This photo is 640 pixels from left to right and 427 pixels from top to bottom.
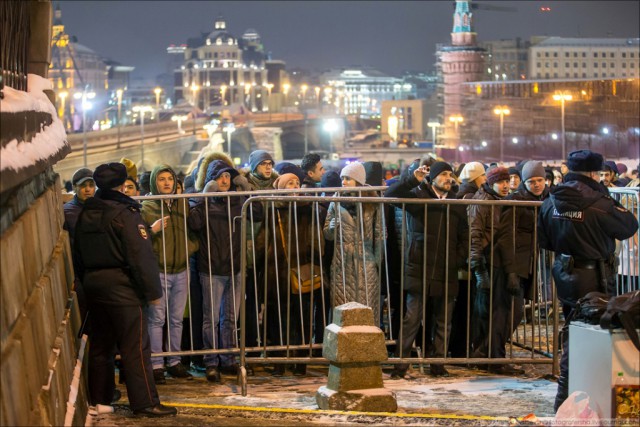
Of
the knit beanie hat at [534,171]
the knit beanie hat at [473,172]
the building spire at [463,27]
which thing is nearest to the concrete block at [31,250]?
the knit beanie hat at [534,171]

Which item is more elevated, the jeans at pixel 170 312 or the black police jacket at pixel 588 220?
the black police jacket at pixel 588 220

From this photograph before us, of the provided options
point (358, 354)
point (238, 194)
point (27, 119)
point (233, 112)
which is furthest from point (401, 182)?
point (233, 112)

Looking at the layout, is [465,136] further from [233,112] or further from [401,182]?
[401,182]

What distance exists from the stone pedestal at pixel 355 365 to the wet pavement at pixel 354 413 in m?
0.24

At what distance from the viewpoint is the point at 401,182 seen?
10.2m

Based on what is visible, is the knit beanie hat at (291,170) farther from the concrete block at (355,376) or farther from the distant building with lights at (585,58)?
the distant building with lights at (585,58)

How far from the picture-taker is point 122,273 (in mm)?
7590

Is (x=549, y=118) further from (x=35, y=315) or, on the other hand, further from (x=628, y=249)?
(x=35, y=315)

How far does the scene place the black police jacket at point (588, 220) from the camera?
26.2 ft

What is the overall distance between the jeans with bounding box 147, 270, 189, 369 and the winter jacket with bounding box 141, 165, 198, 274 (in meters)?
0.09

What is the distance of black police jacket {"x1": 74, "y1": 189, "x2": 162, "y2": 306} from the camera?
24.5 ft

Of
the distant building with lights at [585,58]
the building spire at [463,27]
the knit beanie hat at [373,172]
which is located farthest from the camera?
the distant building with lights at [585,58]

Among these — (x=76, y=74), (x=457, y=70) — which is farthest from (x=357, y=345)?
(x=76, y=74)

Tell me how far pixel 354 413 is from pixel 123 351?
5.17ft
